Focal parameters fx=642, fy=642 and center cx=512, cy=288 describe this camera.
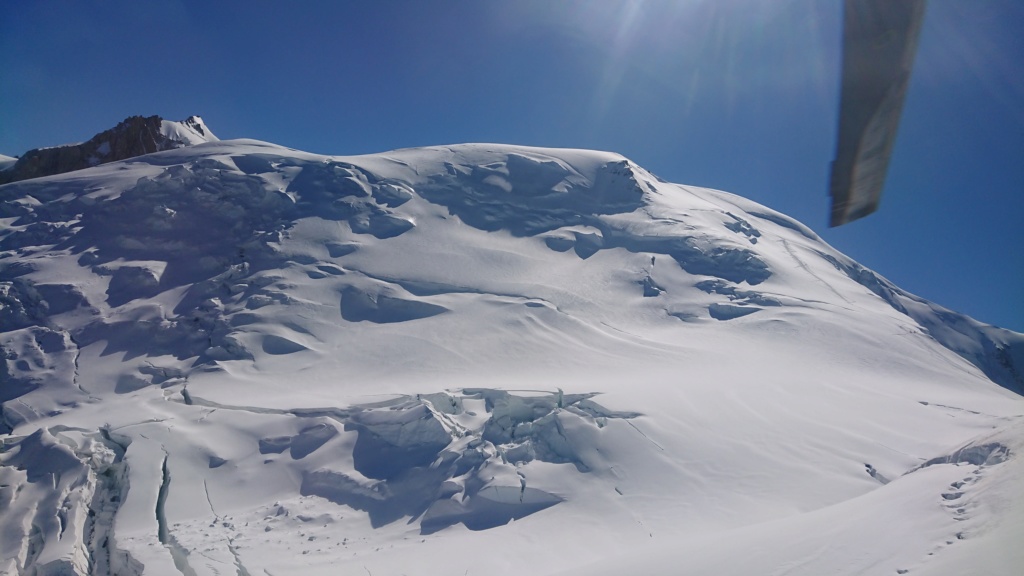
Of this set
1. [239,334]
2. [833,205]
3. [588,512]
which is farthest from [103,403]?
[833,205]

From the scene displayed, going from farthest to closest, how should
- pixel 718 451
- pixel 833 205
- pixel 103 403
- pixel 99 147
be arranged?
pixel 99 147 < pixel 103 403 < pixel 718 451 < pixel 833 205

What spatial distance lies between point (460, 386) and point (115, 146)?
4930 centimetres

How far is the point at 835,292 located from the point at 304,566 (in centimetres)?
2194

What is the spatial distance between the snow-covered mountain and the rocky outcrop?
921 inches

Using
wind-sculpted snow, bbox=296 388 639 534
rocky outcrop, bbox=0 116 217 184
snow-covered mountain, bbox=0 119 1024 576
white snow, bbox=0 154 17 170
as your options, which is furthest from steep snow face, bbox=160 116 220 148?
wind-sculpted snow, bbox=296 388 639 534

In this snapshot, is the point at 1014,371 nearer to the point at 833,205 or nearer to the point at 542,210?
the point at 542,210

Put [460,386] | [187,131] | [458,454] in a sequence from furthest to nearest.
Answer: [187,131] < [460,386] < [458,454]

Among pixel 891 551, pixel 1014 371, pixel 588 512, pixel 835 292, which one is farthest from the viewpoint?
pixel 1014 371

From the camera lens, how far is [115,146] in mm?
51031

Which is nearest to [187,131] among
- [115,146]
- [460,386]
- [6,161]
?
[115,146]

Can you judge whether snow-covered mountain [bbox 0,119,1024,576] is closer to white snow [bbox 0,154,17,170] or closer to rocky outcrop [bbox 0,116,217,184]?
rocky outcrop [bbox 0,116,217,184]

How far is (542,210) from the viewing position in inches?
1065

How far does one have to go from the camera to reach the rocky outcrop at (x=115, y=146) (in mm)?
48250

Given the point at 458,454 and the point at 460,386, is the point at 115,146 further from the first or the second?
the point at 458,454
